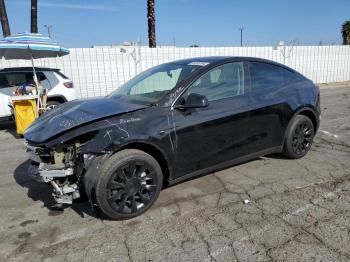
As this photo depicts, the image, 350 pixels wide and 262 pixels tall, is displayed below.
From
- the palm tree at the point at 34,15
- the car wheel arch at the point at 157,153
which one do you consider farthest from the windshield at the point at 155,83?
the palm tree at the point at 34,15

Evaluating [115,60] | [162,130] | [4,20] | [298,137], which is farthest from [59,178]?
[4,20]

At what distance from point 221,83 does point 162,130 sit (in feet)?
3.62

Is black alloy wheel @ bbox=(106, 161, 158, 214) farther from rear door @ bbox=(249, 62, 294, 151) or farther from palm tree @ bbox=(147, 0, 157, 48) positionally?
palm tree @ bbox=(147, 0, 157, 48)

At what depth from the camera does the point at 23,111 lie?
7812mm

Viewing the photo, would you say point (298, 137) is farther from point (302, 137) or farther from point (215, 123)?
point (215, 123)

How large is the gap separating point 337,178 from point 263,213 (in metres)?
1.51

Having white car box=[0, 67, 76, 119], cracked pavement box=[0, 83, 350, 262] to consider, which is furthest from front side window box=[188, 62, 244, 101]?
white car box=[0, 67, 76, 119]

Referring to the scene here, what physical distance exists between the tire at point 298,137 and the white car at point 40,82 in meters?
6.26

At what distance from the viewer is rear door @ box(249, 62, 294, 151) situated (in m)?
4.47

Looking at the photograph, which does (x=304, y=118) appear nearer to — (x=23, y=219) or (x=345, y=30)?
(x=23, y=219)

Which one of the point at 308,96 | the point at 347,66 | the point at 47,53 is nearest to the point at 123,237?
the point at 308,96

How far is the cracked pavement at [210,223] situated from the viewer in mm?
2926

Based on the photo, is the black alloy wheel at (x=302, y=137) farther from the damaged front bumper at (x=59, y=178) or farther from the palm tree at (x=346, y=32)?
the palm tree at (x=346, y=32)

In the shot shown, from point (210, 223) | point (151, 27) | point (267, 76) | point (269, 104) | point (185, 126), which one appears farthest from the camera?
point (151, 27)
